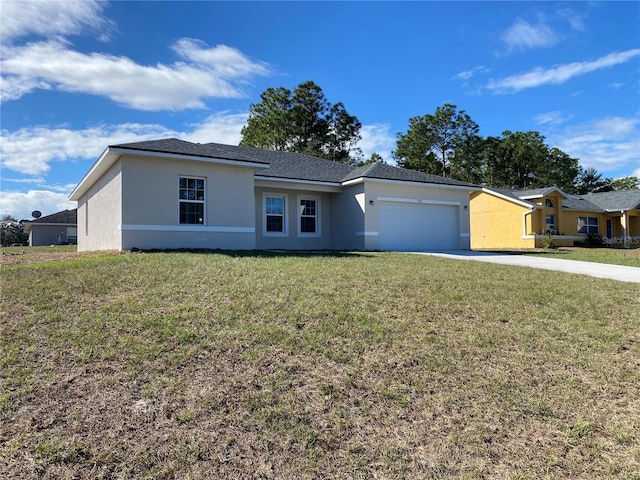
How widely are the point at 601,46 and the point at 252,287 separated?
16.6 m

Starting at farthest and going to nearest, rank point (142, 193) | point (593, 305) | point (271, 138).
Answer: point (271, 138)
point (142, 193)
point (593, 305)

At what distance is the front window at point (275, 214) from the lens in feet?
57.1

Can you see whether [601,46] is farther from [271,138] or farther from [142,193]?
[271,138]

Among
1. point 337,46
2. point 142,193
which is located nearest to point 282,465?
point 142,193

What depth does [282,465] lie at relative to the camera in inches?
126

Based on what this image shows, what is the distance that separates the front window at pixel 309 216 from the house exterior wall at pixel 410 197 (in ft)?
8.37

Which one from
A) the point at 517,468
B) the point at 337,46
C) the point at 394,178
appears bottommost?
the point at 517,468

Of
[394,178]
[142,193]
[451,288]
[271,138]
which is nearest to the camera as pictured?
[451,288]

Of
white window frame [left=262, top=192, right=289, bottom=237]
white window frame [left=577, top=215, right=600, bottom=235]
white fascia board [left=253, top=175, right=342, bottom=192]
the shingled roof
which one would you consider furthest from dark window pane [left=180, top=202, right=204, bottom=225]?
white window frame [left=577, top=215, right=600, bottom=235]

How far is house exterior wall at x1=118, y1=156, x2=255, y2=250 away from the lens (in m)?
12.8

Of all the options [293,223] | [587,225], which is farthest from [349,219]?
[587,225]

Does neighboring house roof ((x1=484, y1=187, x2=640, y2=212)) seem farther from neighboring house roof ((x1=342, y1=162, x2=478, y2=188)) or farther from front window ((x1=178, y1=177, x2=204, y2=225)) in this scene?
front window ((x1=178, y1=177, x2=204, y2=225))

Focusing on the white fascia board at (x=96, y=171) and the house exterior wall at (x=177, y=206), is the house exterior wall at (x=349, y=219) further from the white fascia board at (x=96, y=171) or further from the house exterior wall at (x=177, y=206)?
the white fascia board at (x=96, y=171)

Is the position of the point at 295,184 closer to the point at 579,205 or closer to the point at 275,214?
the point at 275,214
